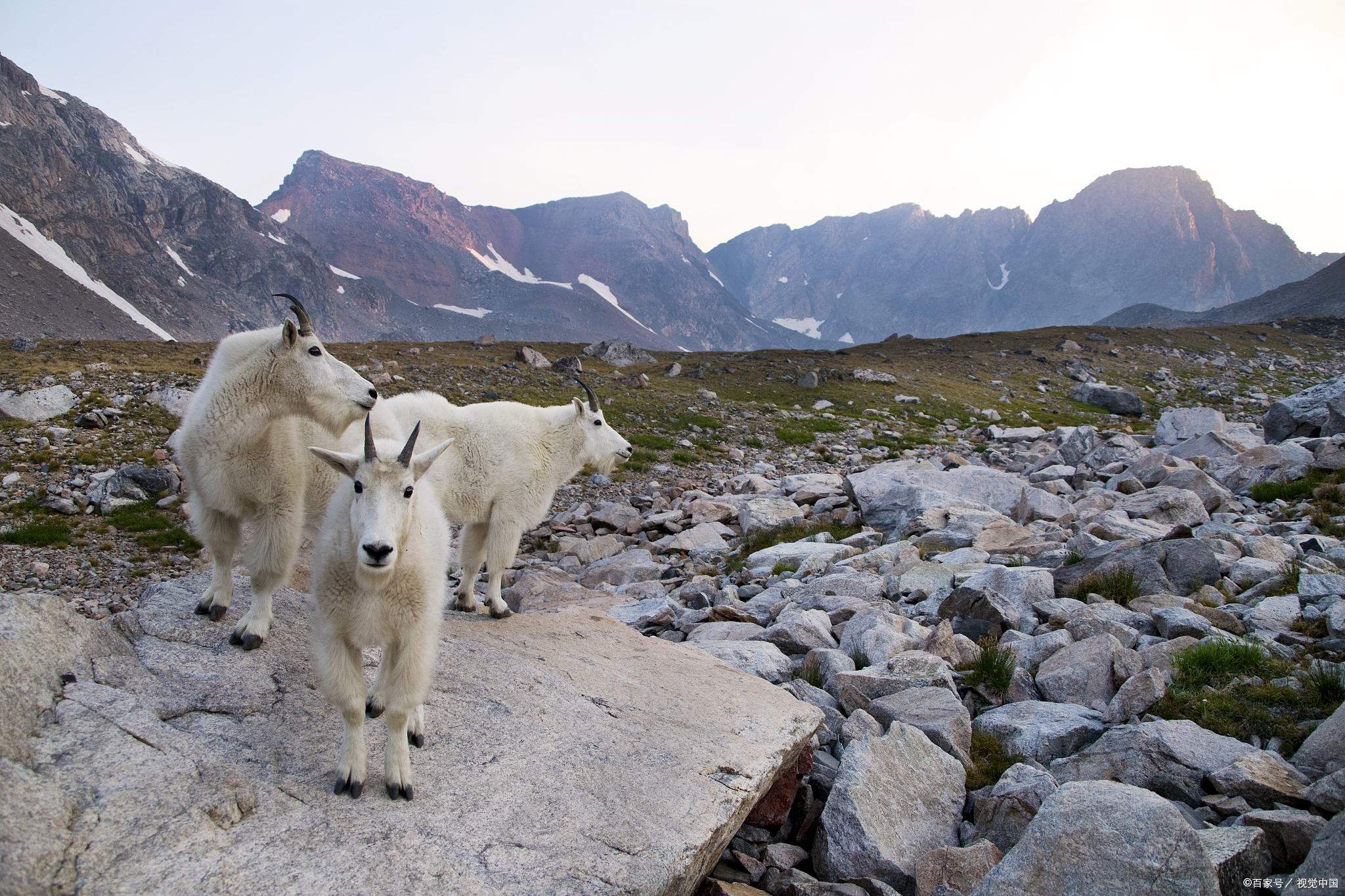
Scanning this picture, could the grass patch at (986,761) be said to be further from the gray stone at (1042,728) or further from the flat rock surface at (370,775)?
the flat rock surface at (370,775)

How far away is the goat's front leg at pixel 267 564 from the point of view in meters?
5.39

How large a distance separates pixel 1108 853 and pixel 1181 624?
4.07m

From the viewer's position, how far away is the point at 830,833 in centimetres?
448

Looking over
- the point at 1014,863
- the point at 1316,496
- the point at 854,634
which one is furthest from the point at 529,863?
the point at 1316,496

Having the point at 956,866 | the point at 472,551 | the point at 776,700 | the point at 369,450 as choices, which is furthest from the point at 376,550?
the point at 472,551

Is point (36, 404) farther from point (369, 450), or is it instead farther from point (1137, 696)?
point (1137, 696)

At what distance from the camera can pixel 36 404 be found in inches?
611

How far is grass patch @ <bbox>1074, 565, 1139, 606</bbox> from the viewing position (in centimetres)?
772

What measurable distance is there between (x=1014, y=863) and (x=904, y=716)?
1.98 meters

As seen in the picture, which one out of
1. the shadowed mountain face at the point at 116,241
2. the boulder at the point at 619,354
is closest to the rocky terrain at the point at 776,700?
the boulder at the point at 619,354

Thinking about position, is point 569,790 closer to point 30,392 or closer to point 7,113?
point 30,392

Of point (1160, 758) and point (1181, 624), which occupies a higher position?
point (1181, 624)

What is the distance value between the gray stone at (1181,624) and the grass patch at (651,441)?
16.1 m

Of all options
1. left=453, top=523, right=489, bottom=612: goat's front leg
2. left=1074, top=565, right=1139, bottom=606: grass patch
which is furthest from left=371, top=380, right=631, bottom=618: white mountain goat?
left=1074, top=565, right=1139, bottom=606: grass patch
